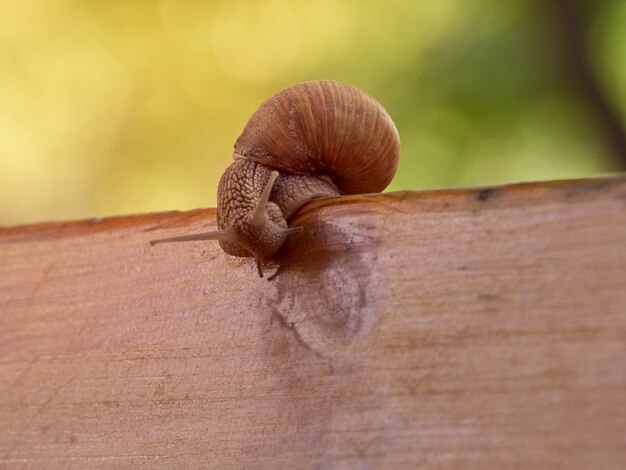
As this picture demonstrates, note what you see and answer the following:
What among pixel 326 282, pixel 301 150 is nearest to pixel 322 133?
pixel 301 150

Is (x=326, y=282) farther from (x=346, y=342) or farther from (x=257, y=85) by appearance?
(x=257, y=85)

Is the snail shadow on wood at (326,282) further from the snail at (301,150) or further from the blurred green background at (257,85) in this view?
the blurred green background at (257,85)

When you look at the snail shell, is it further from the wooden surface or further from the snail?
the wooden surface

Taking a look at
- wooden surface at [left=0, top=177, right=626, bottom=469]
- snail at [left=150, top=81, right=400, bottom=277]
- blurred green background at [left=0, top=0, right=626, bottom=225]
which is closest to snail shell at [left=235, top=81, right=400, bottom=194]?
snail at [left=150, top=81, right=400, bottom=277]

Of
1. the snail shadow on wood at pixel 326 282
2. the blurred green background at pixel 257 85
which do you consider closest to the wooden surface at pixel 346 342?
the snail shadow on wood at pixel 326 282

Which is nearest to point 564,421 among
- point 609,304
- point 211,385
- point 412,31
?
point 609,304
